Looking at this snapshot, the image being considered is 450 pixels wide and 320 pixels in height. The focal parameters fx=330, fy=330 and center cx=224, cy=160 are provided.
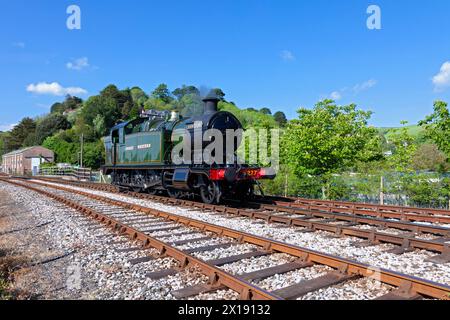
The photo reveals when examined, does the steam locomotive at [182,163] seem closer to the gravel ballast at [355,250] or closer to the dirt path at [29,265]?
the gravel ballast at [355,250]

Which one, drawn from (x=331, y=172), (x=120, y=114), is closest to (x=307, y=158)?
(x=331, y=172)

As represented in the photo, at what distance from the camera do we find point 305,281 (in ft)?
14.3

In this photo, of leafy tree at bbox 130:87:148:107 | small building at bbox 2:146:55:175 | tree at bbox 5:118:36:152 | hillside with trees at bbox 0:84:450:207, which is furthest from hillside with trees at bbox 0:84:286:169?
hillside with trees at bbox 0:84:450:207

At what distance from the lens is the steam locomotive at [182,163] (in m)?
11.7

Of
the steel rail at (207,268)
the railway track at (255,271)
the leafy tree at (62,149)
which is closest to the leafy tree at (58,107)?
the leafy tree at (62,149)

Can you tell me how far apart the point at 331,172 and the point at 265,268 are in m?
11.5

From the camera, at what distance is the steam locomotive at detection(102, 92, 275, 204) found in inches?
459

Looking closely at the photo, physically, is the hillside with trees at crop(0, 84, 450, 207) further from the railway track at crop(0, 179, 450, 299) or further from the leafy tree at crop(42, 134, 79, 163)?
the leafy tree at crop(42, 134, 79, 163)

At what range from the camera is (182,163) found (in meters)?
12.8

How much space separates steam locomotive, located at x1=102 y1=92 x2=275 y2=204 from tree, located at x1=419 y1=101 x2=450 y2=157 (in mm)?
5617

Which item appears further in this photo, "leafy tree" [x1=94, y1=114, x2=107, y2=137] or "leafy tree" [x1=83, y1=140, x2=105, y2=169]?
"leafy tree" [x1=94, y1=114, x2=107, y2=137]

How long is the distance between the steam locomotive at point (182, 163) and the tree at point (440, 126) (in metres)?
5.62

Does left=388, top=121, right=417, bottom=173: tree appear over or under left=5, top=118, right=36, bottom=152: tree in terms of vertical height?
under

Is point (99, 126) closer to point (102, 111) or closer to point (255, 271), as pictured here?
point (102, 111)
